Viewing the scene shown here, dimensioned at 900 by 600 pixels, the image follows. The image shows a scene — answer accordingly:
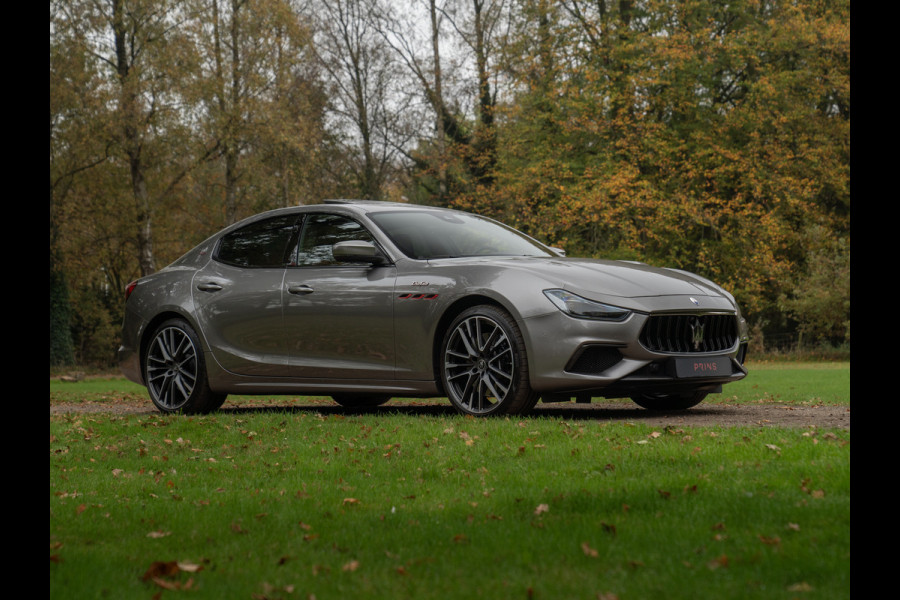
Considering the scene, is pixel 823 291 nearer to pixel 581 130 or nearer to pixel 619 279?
pixel 581 130

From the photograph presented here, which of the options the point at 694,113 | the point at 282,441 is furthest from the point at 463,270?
the point at 694,113

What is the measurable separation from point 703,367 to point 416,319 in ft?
7.45

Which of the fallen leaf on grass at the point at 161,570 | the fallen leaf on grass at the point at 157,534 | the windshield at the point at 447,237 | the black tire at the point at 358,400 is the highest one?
the windshield at the point at 447,237

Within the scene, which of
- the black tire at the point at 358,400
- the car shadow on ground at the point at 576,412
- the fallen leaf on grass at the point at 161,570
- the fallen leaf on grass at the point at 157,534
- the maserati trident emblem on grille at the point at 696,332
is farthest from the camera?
the black tire at the point at 358,400

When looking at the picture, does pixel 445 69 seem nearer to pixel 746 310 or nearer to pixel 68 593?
pixel 746 310

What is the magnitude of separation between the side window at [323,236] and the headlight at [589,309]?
7.15 feet

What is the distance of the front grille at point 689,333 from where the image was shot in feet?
24.8

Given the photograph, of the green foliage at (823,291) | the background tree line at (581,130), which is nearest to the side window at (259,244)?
the background tree line at (581,130)

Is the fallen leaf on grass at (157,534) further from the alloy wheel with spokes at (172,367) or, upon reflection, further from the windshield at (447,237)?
the alloy wheel with spokes at (172,367)

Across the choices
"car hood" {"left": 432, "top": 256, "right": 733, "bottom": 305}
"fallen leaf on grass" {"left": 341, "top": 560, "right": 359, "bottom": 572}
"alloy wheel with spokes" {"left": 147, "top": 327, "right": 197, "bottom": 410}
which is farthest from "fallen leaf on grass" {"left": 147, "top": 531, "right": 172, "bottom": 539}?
"alloy wheel with spokes" {"left": 147, "top": 327, "right": 197, "bottom": 410}

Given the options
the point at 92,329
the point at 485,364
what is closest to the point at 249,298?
the point at 485,364

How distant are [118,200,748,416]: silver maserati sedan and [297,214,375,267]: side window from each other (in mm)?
13

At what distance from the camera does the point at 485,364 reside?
7.84m

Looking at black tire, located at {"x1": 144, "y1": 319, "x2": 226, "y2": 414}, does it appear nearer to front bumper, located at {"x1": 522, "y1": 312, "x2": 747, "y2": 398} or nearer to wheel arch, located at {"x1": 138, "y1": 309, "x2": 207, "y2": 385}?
wheel arch, located at {"x1": 138, "y1": 309, "x2": 207, "y2": 385}
